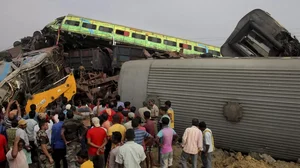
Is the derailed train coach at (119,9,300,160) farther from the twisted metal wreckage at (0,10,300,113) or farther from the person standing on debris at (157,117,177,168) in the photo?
the person standing on debris at (157,117,177,168)

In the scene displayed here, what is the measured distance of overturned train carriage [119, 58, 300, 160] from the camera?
7.14 m

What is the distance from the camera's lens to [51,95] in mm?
10180

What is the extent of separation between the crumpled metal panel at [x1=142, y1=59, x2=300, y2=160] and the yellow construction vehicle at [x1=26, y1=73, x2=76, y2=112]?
3669mm

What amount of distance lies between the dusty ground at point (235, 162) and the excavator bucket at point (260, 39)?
3.51 m

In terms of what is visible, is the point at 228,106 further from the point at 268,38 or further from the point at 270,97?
the point at 268,38

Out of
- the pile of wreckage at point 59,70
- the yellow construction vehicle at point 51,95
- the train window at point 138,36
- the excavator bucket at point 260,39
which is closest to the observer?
the excavator bucket at point 260,39

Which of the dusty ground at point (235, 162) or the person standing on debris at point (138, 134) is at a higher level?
the person standing on debris at point (138, 134)

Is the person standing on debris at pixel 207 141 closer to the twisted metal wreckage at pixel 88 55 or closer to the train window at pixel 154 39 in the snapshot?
the twisted metal wreckage at pixel 88 55

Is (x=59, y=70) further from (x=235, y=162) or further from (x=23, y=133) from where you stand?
(x=235, y=162)

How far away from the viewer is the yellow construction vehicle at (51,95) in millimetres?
9820

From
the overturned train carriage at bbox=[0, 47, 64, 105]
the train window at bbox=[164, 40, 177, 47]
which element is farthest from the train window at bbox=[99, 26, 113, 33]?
the overturned train carriage at bbox=[0, 47, 64, 105]

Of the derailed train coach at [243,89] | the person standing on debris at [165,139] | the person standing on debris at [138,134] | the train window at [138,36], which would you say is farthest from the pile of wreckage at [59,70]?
the person standing on debris at [138,134]

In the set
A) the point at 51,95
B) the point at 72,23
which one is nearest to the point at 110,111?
the point at 51,95

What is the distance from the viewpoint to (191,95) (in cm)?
851
